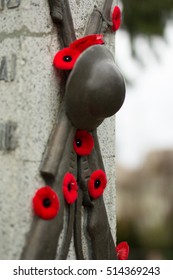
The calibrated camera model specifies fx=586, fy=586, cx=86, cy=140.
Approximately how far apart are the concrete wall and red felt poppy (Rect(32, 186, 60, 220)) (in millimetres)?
19

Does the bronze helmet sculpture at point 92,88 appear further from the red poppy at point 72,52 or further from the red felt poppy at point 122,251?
the red felt poppy at point 122,251

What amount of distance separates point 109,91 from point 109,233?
1.35ft

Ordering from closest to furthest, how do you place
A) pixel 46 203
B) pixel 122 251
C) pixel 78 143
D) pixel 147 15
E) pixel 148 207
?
pixel 46 203
pixel 78 143
pixel 122 251
pixel 147 15
pixel 148 207

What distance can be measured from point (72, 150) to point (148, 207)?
14.0 feet

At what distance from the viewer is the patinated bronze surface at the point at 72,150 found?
146 centimetres

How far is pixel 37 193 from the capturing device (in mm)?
1442

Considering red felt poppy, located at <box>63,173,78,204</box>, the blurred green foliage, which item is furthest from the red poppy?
the blurred green foliage

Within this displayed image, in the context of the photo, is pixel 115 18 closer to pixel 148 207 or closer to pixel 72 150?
pixel 72 150

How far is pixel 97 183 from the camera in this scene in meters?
1.59

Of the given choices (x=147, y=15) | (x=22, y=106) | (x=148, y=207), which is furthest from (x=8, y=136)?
(x=148, y=207)

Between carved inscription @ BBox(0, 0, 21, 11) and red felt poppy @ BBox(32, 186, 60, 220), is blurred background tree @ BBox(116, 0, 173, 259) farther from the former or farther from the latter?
carved inscription @ BBox(0, 0, 21, 11)

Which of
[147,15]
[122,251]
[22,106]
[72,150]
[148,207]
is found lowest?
[148,207]
